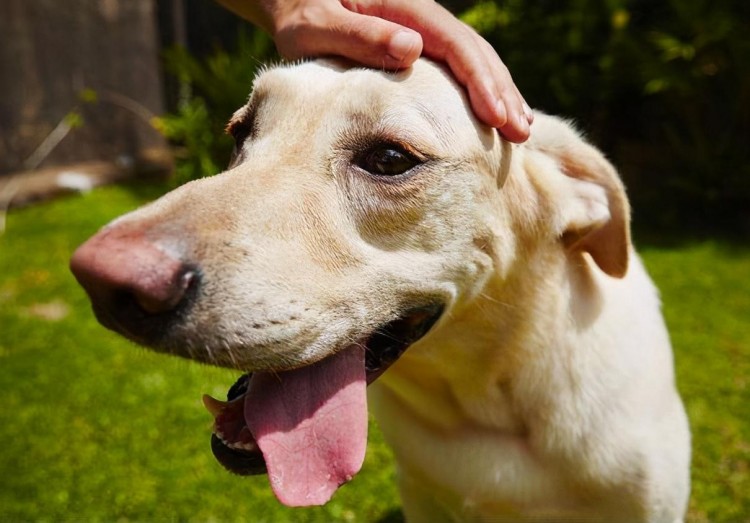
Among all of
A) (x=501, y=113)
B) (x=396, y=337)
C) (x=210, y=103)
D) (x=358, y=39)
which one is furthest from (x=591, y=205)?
(x=210, y=103)

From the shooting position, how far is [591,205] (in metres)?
2.28

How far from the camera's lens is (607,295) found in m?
2.40

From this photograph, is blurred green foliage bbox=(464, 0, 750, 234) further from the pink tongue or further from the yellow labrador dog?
the pink tongue

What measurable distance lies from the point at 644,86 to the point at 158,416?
554 cm

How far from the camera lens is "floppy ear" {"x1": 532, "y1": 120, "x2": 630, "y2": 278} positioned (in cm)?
226

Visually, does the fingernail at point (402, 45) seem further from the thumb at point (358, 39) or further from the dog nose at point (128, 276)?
the dog nose at point (128, 276)

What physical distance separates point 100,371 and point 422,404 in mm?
3107

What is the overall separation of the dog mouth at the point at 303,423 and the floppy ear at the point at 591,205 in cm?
60

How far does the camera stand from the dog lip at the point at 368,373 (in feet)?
5.97

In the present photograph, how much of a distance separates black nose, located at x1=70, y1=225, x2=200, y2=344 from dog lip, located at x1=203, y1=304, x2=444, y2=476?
16.2 inches

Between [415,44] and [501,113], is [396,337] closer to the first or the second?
[501,113]

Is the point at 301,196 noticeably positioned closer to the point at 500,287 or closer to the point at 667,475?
the point at 500,287

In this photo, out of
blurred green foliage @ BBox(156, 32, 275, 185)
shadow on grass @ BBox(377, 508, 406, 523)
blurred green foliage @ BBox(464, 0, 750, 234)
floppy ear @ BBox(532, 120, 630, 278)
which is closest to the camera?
floppy ear @ BBox(532, 120, 630, 278)

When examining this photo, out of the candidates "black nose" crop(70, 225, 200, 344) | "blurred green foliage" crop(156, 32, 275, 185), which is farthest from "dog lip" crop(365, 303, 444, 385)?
"blurred green foliage" crop(156, 32, 275, 185)
